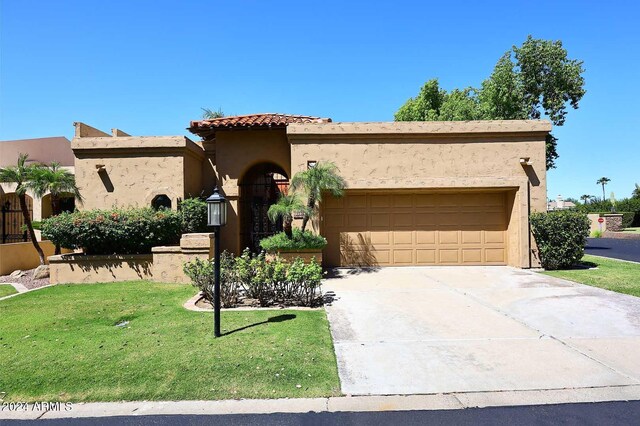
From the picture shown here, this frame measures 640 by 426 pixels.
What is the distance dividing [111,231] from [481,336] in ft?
33.5

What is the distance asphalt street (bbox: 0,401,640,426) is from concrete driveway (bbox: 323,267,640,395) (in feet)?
1.33

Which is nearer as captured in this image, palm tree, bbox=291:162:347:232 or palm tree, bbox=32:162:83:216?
palm tree, bbox=291:162:347:232

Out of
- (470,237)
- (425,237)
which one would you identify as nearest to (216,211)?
(425,237)

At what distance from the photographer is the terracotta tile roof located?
13104 mm

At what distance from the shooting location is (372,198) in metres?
12.6

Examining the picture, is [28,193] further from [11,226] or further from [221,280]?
[221,280]

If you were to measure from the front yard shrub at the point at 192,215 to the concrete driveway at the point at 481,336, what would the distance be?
542 cm

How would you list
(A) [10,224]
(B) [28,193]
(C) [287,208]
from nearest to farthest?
1. (C) [287,208]
2. (A) [10,224]
3. (B) [28,193]

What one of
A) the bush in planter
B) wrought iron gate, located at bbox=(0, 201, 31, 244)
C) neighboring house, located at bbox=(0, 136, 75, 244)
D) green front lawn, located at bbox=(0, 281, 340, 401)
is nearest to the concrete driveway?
green front lawn, located at bbox=(0, 281, 340, 401)

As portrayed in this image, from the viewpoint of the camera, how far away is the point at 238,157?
541 inches

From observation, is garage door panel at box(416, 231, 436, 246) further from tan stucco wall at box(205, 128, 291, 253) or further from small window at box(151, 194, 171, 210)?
small window at box(151, 194, 171, 210)

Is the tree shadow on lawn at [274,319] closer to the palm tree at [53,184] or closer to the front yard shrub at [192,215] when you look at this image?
the front yard shrub at [192,215]

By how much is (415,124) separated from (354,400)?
10.3 metres

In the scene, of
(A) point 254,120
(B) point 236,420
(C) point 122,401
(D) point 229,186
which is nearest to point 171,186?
(D) point 229,186
